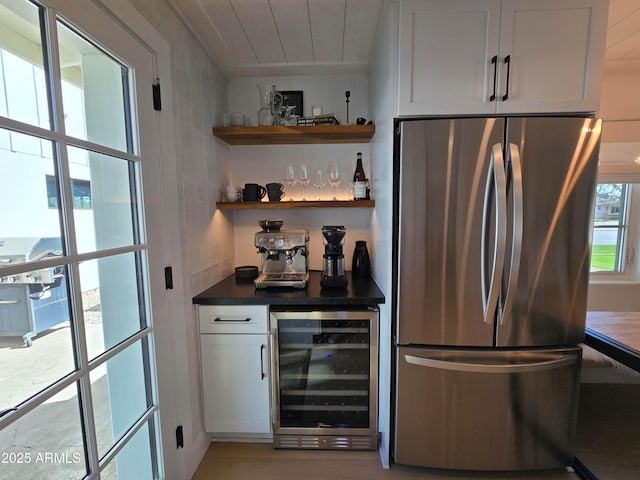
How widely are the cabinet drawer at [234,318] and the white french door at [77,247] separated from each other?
1.07ft

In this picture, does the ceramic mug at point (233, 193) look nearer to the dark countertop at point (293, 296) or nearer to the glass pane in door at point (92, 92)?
the dark countertop at point (293, 296)

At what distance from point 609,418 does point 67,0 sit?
338cm

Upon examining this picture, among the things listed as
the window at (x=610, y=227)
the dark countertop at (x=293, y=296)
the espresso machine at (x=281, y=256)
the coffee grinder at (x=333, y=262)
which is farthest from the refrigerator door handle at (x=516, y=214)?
the window at (x=610, y=227)

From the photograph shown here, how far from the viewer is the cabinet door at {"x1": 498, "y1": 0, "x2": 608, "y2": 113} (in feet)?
4.33

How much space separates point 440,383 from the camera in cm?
148

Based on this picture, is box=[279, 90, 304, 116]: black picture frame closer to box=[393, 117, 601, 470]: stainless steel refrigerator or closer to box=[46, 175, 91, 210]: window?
box=[393, 117, 601, 470]: stainless steel refrigerator

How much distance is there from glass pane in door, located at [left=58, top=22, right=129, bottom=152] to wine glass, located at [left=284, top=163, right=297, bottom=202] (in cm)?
109

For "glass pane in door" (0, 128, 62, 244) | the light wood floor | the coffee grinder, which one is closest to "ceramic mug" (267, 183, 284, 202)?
the coffee grinder

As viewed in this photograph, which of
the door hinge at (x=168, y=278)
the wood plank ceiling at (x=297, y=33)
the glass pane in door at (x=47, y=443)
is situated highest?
the wood plank ceiling at (x=297, y=33)

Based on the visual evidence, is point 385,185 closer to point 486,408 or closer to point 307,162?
point 307,162

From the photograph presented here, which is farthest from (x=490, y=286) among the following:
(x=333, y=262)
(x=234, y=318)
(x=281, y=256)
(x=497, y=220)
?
(x=234, y=318)

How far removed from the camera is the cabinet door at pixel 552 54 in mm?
1321

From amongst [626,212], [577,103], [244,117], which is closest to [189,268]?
[244,117]

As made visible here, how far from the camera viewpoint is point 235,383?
171cm
